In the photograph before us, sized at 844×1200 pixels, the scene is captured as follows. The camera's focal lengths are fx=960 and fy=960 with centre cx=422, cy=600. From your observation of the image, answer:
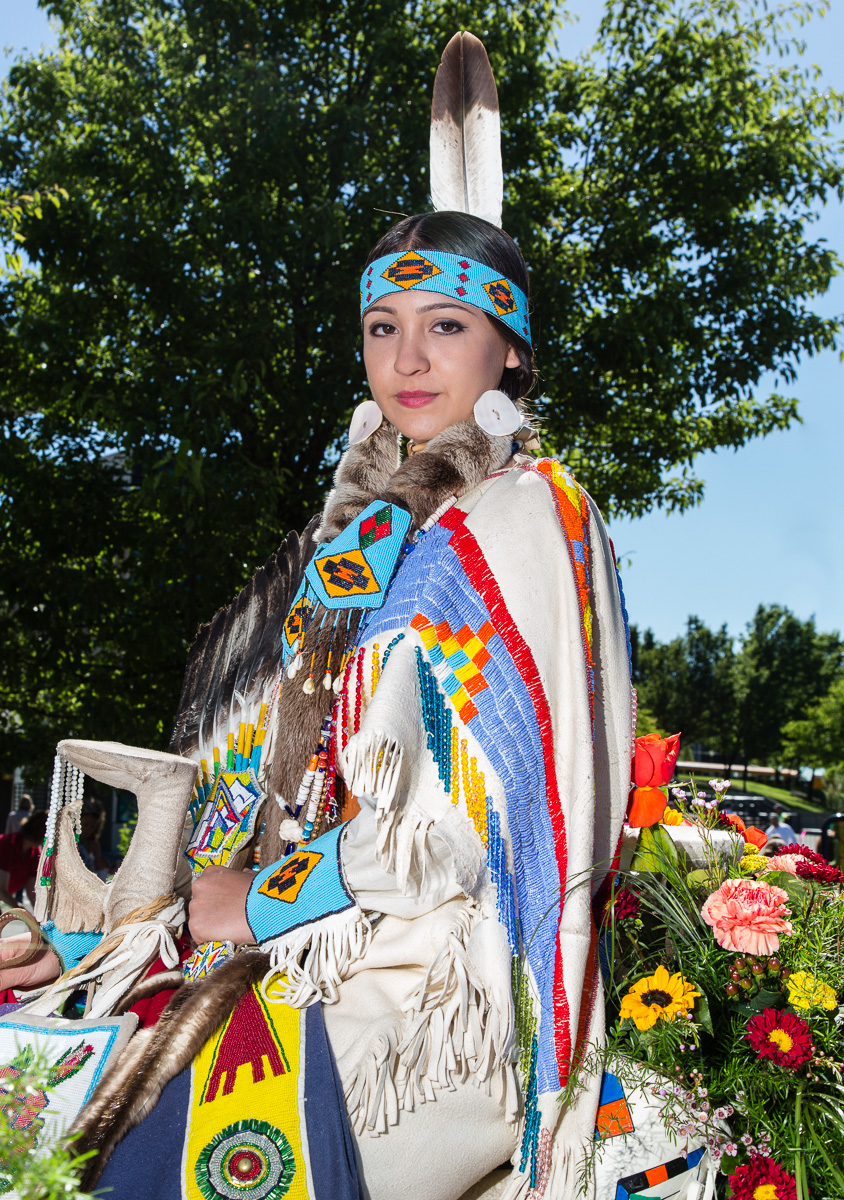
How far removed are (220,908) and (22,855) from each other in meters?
6.62

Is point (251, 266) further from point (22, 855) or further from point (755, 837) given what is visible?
point (755, 837)

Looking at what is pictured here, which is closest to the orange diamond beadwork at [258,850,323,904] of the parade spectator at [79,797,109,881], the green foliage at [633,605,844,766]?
the parade spectator at [79,797,109,881]

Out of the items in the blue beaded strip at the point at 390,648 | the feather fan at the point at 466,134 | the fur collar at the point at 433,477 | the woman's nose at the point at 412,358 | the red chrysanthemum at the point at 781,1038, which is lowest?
the red chrysanthemum at the point at 781,1038

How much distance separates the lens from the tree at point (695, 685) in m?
52.9

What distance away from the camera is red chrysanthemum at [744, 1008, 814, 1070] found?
67.8 inches

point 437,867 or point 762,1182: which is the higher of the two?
point 437,867

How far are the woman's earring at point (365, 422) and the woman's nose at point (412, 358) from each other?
0.17m

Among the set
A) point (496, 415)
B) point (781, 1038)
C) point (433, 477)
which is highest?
point (496, 415)

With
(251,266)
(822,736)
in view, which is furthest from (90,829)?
(822,736)

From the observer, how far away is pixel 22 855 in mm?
7684

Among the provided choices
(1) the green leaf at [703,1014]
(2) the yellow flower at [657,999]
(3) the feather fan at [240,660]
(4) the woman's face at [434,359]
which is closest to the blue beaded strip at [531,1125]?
(2) the yellow flower at [657,999]

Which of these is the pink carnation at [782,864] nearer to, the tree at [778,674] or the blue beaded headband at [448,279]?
the blue beaded headband at [448,279]

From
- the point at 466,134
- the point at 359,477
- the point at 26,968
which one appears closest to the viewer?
the point at 26,968

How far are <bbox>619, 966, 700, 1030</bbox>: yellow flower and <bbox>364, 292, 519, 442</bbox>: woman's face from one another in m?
1.28
